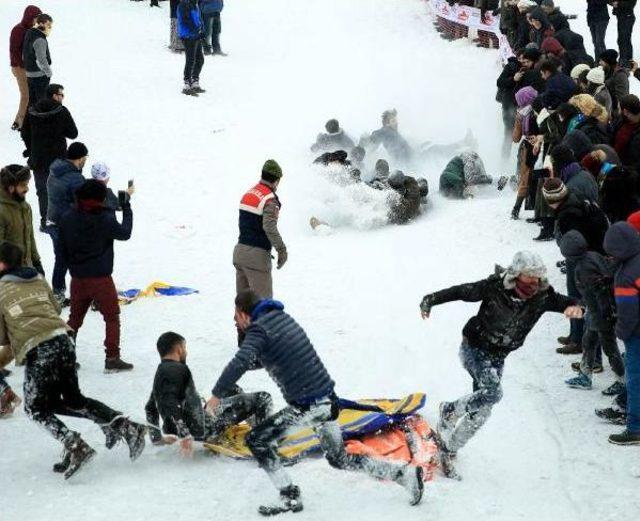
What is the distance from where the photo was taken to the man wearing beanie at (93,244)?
354 inches

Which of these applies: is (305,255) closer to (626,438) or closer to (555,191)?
(555,191)

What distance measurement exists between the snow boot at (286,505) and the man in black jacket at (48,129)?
6630 millimetres

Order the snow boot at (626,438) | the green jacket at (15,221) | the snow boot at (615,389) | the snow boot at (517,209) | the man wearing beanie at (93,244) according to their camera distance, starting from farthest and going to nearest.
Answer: the snow boot at (517,209)
the green jacket at (15,221)
the man wearing beanie at (93,244)
the snow boot at (615,389)
the snow boot at (626,438)

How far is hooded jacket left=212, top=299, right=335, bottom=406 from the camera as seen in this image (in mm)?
6496

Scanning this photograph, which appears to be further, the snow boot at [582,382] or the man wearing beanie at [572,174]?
the man wearing beanie at [572,174]

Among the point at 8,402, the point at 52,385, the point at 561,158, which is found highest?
the point at 561,158

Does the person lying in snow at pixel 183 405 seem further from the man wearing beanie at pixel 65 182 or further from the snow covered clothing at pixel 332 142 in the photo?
the snow covered clothing at pixel 332 142

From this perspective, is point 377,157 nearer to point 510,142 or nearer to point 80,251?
point 510,142

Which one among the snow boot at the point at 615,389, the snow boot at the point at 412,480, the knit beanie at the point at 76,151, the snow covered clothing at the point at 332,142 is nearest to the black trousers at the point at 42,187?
the knit beanie at the point at 76,151

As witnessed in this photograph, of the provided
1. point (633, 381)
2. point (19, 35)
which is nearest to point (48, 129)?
point (19, 35)

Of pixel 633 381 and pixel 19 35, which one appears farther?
pixel 19 35

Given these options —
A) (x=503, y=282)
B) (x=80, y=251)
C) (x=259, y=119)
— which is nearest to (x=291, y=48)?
(x=259, y=119)

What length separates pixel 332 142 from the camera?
53.7ft

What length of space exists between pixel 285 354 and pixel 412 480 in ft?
3.85
